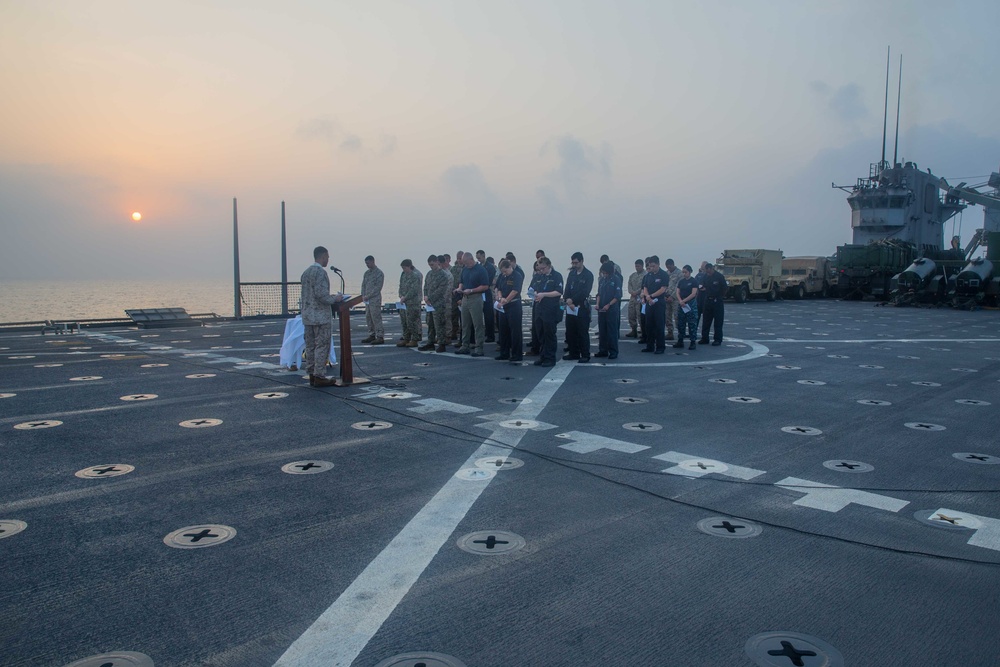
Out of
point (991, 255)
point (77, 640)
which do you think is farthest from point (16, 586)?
point (991, 255)

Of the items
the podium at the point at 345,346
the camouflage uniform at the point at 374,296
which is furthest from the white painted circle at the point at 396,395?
the camouflage uniform at the point at 374,296

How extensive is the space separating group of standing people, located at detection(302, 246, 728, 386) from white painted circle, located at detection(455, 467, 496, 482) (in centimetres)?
435

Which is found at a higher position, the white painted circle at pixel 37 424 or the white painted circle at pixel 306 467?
the white painted circle at pixel 37 424

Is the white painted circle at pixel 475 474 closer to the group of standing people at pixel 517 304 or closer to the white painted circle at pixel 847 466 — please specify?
the white painted circle at pixel 847 466

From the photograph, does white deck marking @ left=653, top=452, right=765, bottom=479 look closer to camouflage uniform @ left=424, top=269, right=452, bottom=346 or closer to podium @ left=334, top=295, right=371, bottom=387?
podium @ left=334, top=295, right=371, bottom=387

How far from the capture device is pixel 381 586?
3357 mm

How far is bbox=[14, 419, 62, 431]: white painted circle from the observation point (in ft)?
21.9

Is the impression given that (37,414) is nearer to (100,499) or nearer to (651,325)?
(100,499)

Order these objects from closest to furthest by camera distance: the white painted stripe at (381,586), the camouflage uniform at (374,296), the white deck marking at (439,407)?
the white painted stripe at (381,586), the white deck marking at (439,407), the camouflage uniform at (374,296)

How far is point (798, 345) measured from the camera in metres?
14.7

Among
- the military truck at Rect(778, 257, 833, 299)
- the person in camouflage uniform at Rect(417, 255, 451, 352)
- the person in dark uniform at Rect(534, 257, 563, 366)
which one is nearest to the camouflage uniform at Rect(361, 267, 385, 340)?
the person in camouflage uniform at Rect(417, 255, 451, 352)

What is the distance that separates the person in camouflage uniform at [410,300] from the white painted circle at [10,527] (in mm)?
9954

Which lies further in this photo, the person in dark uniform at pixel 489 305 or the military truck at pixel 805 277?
the military truck at pixel 805 277

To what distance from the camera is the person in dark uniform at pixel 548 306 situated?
452 inches
